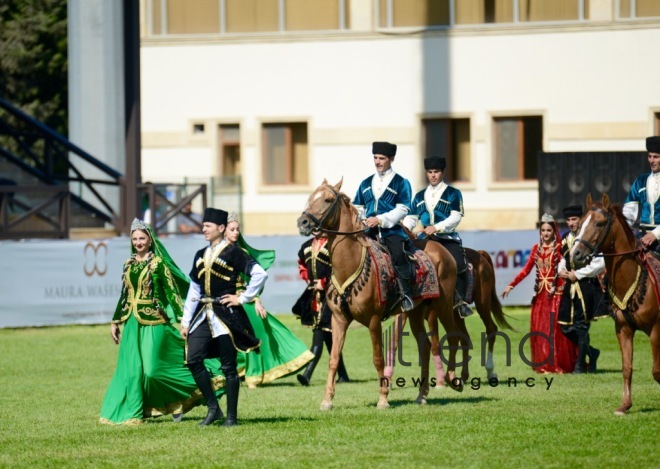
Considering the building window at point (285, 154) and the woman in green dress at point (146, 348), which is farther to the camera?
the building window at point (285, 154)

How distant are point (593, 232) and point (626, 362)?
4.32 feet

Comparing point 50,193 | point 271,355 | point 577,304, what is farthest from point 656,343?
point 50,193

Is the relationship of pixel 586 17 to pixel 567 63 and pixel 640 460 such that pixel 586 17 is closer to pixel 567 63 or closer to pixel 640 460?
pixel 567 63

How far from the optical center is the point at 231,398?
12.5 meters

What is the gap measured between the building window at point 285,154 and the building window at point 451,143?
369 centimetres

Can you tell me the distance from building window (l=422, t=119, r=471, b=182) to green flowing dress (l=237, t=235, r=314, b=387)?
70.6ft

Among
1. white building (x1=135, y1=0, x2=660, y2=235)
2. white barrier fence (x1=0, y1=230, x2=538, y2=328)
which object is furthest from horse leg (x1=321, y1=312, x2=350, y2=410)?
white building (x1=135, y1=0, x2=660, y2=235)

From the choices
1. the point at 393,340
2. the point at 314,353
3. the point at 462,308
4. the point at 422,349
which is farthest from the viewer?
the point at 314,353

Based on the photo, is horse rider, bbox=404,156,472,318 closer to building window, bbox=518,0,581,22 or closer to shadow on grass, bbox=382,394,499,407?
shadow on grass, bbox=382,394,499,407

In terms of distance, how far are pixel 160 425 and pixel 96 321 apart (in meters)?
12.9

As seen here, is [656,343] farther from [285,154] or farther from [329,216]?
[285,154]

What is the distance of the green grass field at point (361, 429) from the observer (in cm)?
1078

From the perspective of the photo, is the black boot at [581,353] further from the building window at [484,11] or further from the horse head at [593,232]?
the building window at [484,11]

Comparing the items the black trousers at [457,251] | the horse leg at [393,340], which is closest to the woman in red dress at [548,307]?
the black trousers at [457,251]
